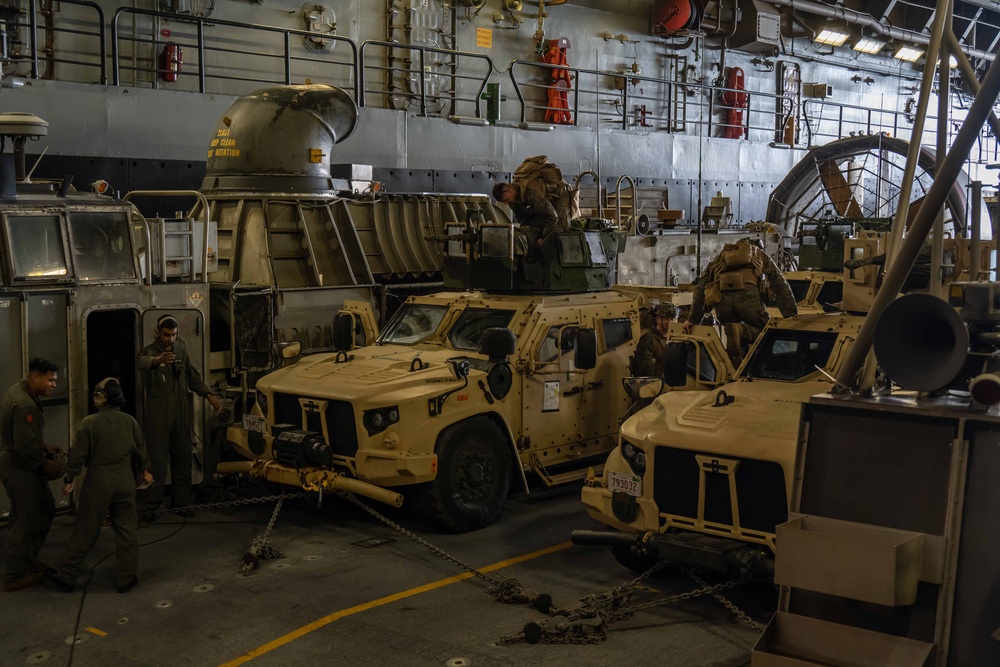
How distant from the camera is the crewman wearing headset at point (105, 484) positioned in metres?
7.84

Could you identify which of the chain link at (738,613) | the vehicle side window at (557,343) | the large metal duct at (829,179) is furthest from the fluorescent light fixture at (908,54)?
the chain link at (738,613)

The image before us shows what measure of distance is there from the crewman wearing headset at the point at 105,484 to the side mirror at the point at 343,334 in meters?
2.74

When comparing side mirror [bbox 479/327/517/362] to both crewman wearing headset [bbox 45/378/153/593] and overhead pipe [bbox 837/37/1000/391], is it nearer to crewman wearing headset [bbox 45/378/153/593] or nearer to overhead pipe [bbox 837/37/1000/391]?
crewman wearing headset [bbox 45/378/153/593]

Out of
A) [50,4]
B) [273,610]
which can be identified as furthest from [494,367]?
[50,4]

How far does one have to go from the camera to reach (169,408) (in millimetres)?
9852

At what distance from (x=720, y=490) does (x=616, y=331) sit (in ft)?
13.0

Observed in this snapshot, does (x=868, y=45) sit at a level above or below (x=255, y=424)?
above

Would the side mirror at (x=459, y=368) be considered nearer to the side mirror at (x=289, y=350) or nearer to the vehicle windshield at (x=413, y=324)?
the vehicle windshield at (x=413, y=324)

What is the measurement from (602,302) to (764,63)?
14796 millimetres

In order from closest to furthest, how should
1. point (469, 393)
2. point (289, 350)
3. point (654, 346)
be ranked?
point (469, 393)
point (289, 350)
point (654, 346)

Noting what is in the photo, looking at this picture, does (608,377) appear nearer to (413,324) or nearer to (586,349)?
(586,349)

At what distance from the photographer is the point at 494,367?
964 centimetres

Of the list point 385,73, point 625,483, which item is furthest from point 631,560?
point 385,73

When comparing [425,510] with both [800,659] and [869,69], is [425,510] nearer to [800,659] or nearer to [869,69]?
[800,659]
